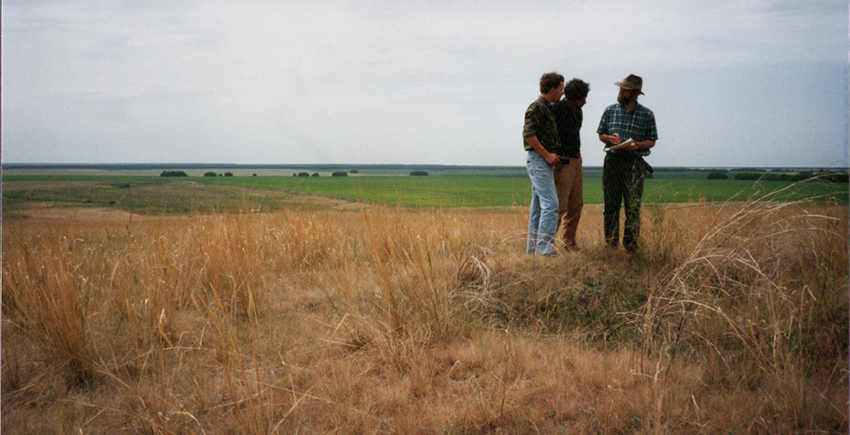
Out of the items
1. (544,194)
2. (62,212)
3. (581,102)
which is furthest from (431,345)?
(62,212)

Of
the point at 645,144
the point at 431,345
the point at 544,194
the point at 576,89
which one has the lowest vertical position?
the point at 431,345

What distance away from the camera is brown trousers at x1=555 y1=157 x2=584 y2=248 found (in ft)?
18.4

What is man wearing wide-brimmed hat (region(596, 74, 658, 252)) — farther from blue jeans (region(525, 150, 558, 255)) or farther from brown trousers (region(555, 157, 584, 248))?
blue jeans (region(525, 150, 558, 255))

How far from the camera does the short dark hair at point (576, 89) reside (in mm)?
5496

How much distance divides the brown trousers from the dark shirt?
13cm

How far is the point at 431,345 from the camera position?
3.43m

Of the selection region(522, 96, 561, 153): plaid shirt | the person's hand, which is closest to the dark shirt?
region(522, 96, 561, 153): plaid shirt

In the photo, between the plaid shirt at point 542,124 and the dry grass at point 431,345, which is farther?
the plaid shirt at point 542,124

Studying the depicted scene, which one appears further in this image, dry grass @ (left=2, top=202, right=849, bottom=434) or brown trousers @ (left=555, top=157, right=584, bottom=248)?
brown trousers @ (left=555, top=157, right=584, bottom=248)

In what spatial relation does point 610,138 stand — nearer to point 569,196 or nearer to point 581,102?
point 581,102

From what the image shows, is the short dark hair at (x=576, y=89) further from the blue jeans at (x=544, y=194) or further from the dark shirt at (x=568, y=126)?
the blue jeans at (x=544, y=194)

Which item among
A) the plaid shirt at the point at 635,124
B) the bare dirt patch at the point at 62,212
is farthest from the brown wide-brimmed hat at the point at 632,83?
the bare dirt patch at the point at 62,212

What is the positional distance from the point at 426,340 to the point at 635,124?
11.9 feet

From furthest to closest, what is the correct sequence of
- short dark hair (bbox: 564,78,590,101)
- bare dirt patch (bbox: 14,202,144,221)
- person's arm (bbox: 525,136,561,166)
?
short dark hair (bbox: 564,78,590,101), person's arm (bbox: 525,136,561,166), bare dirt patch (bbox: 14,202,144,221)
